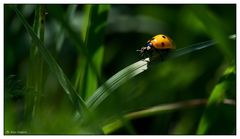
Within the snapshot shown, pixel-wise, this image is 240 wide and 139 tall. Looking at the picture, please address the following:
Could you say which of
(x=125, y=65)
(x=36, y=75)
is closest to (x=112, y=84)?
(x=36, y=75)

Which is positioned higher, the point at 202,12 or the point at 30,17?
the point at 202,12

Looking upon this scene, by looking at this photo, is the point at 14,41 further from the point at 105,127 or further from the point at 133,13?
the point at 105,127

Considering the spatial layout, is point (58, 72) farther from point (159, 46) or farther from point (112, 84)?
point (159, 46)

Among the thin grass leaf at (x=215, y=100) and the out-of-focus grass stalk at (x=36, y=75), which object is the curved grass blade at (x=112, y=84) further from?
the thin grass leaf at (x=215, y=100)

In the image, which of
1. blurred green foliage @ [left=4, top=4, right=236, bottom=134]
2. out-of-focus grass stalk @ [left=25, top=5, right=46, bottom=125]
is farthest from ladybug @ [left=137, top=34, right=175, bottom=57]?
out-of-focus grass stalk @ [left=25, top=5, right=46, bottom=125]

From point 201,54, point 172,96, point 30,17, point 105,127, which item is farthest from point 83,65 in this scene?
point 30,17

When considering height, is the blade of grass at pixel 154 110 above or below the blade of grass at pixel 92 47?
below

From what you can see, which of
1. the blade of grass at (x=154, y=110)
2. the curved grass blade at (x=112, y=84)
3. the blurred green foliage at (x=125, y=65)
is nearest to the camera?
the blurred green foliage at (x=125, y=65)

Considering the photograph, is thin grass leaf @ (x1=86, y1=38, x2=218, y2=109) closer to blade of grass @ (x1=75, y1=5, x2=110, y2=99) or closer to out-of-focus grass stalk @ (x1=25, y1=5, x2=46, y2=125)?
out-of-focus grass stalk @ (x1=25, y1=5, x2=46, y2=125)

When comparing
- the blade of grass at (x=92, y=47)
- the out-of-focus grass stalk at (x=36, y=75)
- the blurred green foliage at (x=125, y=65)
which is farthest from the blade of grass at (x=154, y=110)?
the out-of-focus grass stalk at (x=36, y=75)

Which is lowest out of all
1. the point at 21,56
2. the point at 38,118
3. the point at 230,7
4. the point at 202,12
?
the point at 21,56
